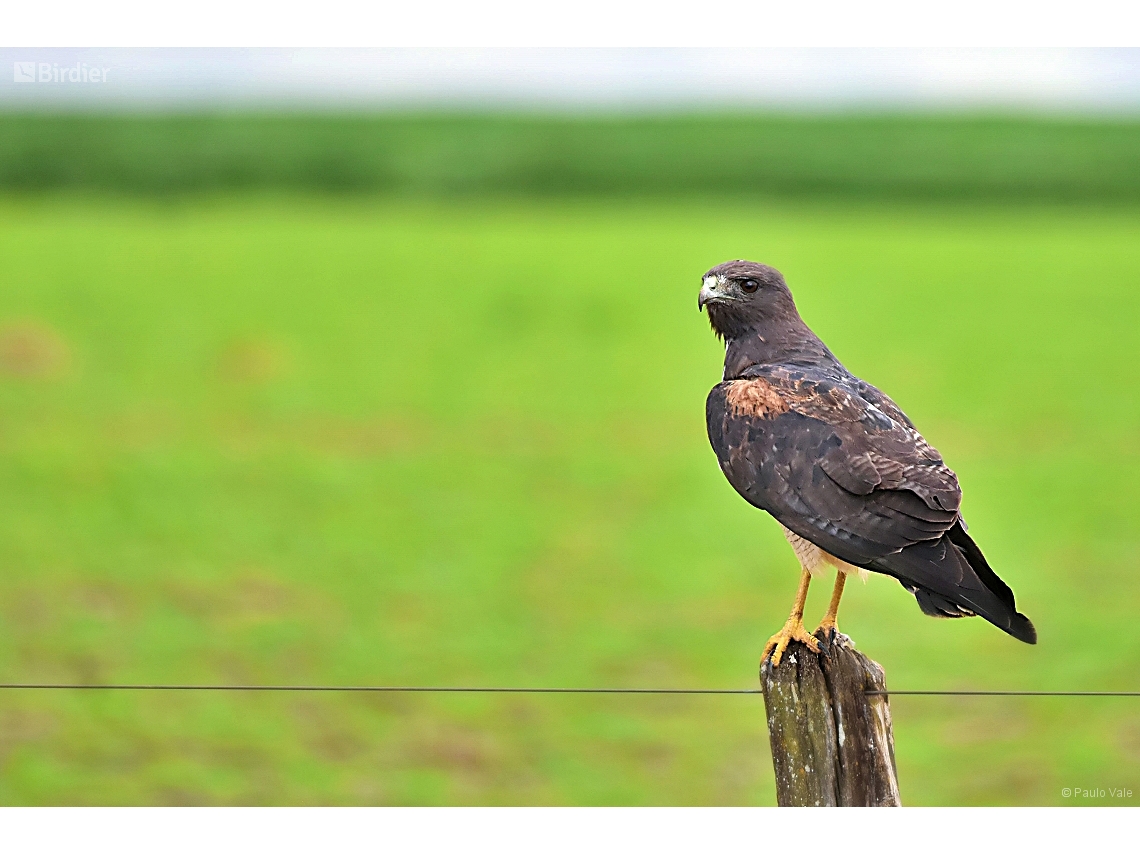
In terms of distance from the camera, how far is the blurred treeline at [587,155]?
22875mm

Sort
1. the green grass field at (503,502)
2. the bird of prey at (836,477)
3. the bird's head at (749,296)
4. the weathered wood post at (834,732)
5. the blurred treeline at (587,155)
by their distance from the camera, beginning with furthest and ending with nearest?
the blurred treeline at (587,155), the green grass field at (503,502), the bird's head at (749,296), the bird of prey at (836,477), the weathered wood post at (834,732)

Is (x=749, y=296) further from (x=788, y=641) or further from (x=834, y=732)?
(x=834, y=732)

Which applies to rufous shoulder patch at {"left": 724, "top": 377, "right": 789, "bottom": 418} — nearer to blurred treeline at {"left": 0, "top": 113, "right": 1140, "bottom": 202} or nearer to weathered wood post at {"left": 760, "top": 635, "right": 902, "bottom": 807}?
weathered wood post at {"left": 760, "top": 635, "right": 902, "bottom": 807}

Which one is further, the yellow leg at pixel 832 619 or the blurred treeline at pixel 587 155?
the blurred treeline at pixel 587 155

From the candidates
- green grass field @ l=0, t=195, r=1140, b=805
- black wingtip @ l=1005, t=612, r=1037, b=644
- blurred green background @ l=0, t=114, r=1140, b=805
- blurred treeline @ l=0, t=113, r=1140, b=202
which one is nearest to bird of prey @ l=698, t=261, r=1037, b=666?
black wingtip @ l=1005, t=612, r=1037, b=644

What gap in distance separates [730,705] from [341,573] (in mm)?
3282

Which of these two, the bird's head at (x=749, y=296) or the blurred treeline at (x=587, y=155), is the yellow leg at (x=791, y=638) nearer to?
the bird's head at (x=749, y=296)

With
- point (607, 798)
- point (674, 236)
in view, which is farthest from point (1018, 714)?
point (674, 236)

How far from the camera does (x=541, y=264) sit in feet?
58.6

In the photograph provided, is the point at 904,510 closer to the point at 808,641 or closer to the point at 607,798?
the point at 808,641

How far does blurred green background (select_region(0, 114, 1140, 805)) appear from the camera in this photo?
7.11 metres

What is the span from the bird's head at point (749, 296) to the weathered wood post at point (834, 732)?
0.96 meters

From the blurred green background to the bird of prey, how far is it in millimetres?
1046

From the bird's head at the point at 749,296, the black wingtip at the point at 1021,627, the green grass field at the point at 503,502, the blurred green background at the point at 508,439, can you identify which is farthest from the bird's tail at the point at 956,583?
the blurred green background at the point at 508,439
